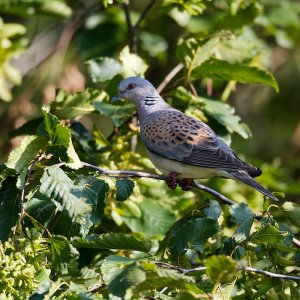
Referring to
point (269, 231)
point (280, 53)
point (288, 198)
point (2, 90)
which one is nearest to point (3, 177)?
point (2, 90)

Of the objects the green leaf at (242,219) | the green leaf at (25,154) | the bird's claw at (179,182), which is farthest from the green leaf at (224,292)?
the bird's claw at (179,182)

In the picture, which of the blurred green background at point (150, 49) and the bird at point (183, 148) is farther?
the blurred green background at point (150, 49)

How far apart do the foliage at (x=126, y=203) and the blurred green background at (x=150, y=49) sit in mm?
16

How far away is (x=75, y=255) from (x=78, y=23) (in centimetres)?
298

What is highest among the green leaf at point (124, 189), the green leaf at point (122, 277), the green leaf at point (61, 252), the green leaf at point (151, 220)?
the green leaf at point (122, 277)

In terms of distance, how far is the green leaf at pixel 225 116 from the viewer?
160 inches

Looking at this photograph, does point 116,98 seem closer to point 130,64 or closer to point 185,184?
point 130,64

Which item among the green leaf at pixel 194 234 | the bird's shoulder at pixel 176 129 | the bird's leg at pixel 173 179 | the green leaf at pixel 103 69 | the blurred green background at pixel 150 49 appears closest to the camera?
the green leaf at pixel 194 234

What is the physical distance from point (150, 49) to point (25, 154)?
2496 millimetres

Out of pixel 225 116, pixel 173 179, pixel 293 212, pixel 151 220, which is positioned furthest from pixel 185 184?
pixel 293 212

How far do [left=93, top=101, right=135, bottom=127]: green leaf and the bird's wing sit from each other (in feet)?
0.39

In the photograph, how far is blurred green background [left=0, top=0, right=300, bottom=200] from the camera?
4.66m

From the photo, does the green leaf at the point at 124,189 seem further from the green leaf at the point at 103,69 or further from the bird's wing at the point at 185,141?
the green leaf at the point at 103,69

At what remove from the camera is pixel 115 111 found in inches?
157
